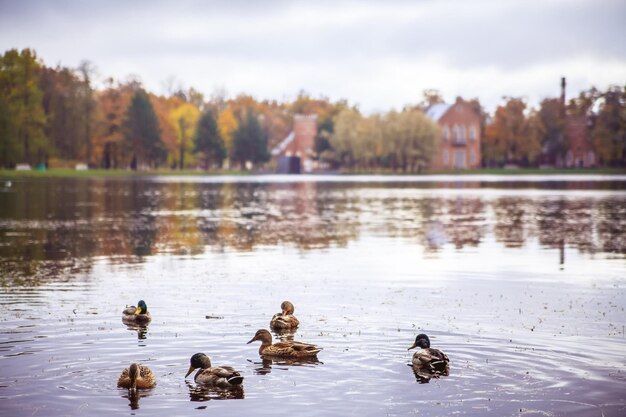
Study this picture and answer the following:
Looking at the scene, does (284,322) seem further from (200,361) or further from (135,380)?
(135,380)

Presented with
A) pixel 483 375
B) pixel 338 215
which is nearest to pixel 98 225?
pixel 338 215

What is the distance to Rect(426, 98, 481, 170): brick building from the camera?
179m

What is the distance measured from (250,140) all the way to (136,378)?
545 ft

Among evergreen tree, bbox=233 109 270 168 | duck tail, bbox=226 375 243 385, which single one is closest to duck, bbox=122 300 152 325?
duck tail, bbox=226 375 243 385

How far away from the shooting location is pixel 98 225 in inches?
1855

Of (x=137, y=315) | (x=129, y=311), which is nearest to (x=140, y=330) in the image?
(x=137, y=315)

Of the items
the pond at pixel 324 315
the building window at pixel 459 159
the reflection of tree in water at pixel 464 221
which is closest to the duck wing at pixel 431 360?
the pond at pixel 324 315

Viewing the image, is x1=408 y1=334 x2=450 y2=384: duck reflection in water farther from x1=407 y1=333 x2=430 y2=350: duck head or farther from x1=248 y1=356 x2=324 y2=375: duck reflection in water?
x1=248 y1=356 x2=324 y2=375: duck reflection in water

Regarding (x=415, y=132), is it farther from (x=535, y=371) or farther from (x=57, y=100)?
(x=535, y=371)

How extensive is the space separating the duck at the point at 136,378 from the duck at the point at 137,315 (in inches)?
195

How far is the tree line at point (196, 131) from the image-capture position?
146538 mm

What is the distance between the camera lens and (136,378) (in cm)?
1419

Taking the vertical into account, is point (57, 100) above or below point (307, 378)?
above

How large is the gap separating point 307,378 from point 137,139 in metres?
147
